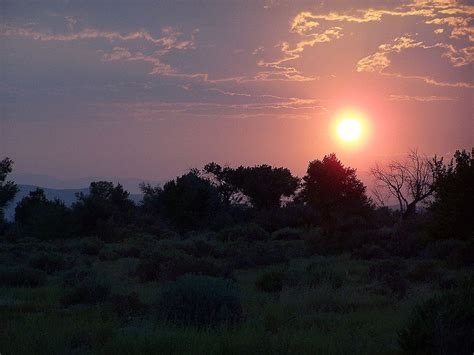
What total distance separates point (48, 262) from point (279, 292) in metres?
10.8

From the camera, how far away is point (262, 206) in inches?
2766

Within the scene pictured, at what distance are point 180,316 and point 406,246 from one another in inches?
729

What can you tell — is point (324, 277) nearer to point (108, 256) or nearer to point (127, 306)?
point (127, 306)

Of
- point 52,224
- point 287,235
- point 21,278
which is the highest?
point 52,224

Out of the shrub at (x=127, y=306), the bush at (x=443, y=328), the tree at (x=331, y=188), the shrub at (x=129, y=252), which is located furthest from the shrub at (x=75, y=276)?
the tree at (x=331, y=188)

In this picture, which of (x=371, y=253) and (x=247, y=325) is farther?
(x=371, y=253)

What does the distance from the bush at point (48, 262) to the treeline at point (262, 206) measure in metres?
14.8

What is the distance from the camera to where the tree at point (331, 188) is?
37.5 m

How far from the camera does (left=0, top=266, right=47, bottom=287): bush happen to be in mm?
17828

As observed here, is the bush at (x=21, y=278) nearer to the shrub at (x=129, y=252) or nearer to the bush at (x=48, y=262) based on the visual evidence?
the bush at (x=48, y=262)

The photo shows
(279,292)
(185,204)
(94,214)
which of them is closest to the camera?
(279,292)

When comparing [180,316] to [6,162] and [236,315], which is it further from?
[6,162]

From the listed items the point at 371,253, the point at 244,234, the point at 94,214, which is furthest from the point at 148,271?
the point at 94,214

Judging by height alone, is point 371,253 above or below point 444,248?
below
